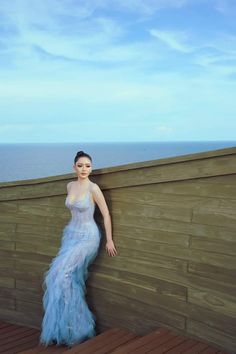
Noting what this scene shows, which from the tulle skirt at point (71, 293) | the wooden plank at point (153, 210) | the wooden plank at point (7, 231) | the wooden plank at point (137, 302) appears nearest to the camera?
the wooden plank at point (153, 210)

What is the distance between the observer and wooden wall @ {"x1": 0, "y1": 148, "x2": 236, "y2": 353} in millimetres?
3287

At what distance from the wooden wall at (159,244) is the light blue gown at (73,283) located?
0.18 meters

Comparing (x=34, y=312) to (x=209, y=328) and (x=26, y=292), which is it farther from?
(x=209, y=328)

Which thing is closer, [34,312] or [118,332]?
[118,332]

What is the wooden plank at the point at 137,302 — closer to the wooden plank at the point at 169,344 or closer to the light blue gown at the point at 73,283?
the wooden plank at the point at 169,344

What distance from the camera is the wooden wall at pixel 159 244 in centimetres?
329

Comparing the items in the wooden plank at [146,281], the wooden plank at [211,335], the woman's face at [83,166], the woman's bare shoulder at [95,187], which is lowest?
the wooden plank at [211,335]

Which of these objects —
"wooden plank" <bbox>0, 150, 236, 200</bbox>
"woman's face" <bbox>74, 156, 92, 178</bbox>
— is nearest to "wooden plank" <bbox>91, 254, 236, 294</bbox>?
"wooden plank" <bbox>0, 150, 236, 200</bbox>

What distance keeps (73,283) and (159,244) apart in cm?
88

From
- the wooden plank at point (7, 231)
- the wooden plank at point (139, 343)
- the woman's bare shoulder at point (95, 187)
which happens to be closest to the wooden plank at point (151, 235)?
the woman's bare shoulder at point (95, 187)

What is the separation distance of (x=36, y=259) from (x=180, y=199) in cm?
191

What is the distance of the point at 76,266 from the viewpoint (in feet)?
13.2

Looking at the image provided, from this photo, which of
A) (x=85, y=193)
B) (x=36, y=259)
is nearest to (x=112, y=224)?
(x=85, y=193)

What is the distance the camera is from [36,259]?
4.72m
